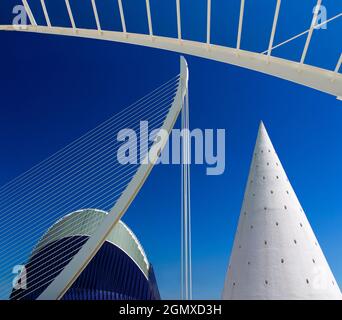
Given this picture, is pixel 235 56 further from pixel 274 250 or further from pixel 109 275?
pixel 109 275

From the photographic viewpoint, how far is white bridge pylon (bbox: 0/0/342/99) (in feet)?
23.9

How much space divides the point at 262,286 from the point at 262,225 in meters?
3.33

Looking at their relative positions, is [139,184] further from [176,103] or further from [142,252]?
[142,252]

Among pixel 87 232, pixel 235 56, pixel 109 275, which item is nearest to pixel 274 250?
pixel 235 56

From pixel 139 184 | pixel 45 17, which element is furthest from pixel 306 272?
pixel 45 17

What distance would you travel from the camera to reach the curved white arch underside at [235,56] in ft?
24.4

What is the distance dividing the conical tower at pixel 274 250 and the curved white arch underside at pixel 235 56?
12.3 m

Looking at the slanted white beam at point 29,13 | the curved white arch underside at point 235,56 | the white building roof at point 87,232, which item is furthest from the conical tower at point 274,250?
the white building roof at point 87,232

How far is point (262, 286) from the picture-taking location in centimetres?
1747

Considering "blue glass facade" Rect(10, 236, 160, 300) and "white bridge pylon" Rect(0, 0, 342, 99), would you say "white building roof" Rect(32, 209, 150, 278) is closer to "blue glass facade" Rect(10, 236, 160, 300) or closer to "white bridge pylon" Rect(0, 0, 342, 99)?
"blue glass facade" Rect(10, 236, 160, 300)

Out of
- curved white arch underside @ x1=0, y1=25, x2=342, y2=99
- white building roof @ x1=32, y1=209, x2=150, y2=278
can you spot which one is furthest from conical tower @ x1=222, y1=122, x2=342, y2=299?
white building roof @ x1=32, y1=209, x2=150, y2=278

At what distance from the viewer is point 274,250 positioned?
18.6m

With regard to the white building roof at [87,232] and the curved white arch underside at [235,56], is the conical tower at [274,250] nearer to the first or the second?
the curved white arch underside at [235,56]

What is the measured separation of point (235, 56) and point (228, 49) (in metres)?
0.23
